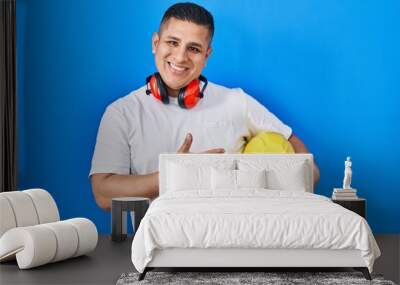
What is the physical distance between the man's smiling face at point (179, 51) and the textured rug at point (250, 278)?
234 cm

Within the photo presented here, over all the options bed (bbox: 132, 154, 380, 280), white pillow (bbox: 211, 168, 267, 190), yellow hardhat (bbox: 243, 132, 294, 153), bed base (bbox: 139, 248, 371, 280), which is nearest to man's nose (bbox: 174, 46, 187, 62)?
yellow hardhat (bbox: 243, 132, 294, 153)

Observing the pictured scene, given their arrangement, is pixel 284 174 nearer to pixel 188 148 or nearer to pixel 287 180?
pixel 287 180

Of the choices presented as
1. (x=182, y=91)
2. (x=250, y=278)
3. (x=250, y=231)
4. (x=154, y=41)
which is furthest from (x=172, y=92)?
(x=250, y=278)

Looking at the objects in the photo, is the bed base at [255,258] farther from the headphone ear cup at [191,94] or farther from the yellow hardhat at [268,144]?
the headphone ear cup at [191,94]

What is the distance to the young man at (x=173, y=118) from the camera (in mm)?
6406

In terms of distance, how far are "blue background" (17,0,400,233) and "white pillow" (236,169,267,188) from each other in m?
1.00

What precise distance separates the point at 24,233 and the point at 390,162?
3563mm

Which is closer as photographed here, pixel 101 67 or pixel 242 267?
pixel 242 267

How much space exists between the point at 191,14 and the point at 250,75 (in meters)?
0.80

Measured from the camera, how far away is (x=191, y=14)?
21.2 feet

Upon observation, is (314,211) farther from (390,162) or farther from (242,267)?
(390,162)

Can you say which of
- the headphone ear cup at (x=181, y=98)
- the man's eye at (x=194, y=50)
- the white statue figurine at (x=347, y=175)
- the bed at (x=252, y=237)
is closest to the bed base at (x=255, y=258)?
the bed at (x=252, y=237)

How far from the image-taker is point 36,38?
6.56 metres

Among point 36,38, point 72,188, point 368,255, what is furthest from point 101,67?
point 368,255
